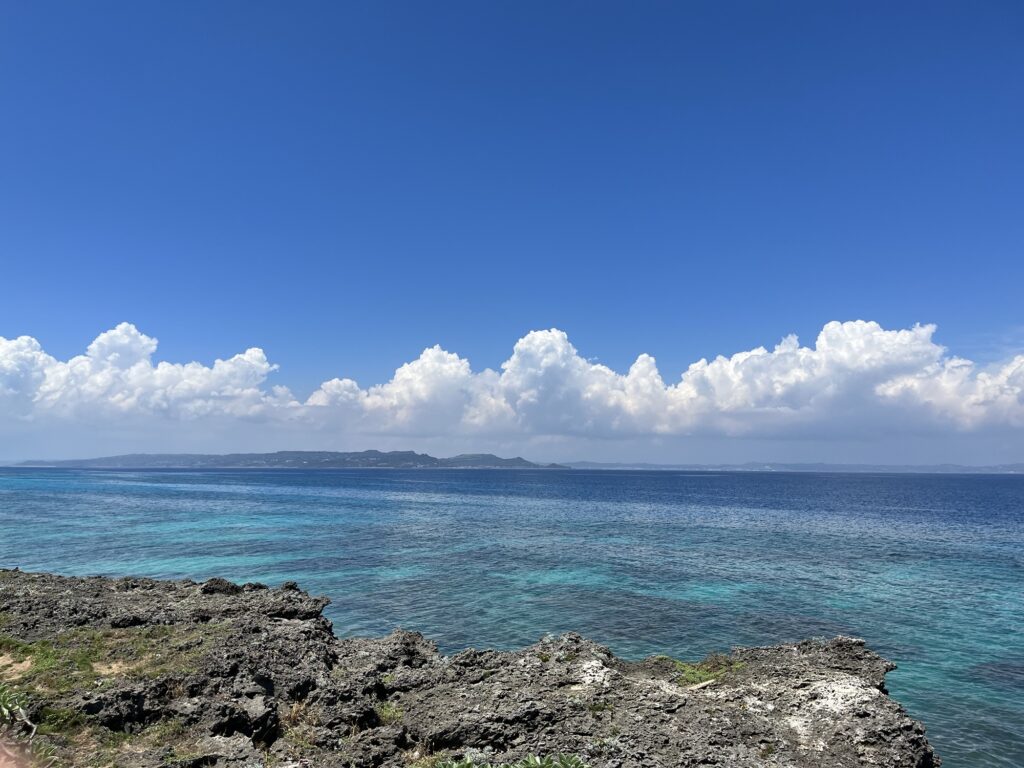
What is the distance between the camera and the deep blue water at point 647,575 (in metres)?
27.8

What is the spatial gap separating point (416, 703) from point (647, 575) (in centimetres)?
3257

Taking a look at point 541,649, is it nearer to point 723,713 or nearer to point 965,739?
point 723,713

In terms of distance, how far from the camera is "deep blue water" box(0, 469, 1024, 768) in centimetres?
2784

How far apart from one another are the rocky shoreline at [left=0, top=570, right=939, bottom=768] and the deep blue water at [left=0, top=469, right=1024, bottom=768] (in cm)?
661

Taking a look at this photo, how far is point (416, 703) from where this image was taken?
1722cm

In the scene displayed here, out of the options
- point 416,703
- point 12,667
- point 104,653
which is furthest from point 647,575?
point 12,667

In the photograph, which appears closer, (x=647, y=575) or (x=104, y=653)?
(x=104, y=653)

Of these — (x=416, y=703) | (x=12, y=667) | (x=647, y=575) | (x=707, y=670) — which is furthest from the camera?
(x=647, y=575)

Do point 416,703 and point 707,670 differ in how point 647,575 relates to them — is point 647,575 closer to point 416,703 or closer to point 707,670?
point 707,670

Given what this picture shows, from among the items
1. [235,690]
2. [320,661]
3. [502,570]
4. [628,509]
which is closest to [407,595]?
[502,570]

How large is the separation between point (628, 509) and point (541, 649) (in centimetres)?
9636

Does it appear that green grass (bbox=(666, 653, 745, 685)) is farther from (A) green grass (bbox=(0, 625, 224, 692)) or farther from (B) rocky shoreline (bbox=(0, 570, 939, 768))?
(A) green grass (bbox=(0, 625, 224, 692))

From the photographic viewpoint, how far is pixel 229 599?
28.1 m

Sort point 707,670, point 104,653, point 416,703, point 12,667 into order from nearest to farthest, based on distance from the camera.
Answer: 1. point 416,703
2. point 12,667
3. point 104,653
4. point 707,670
